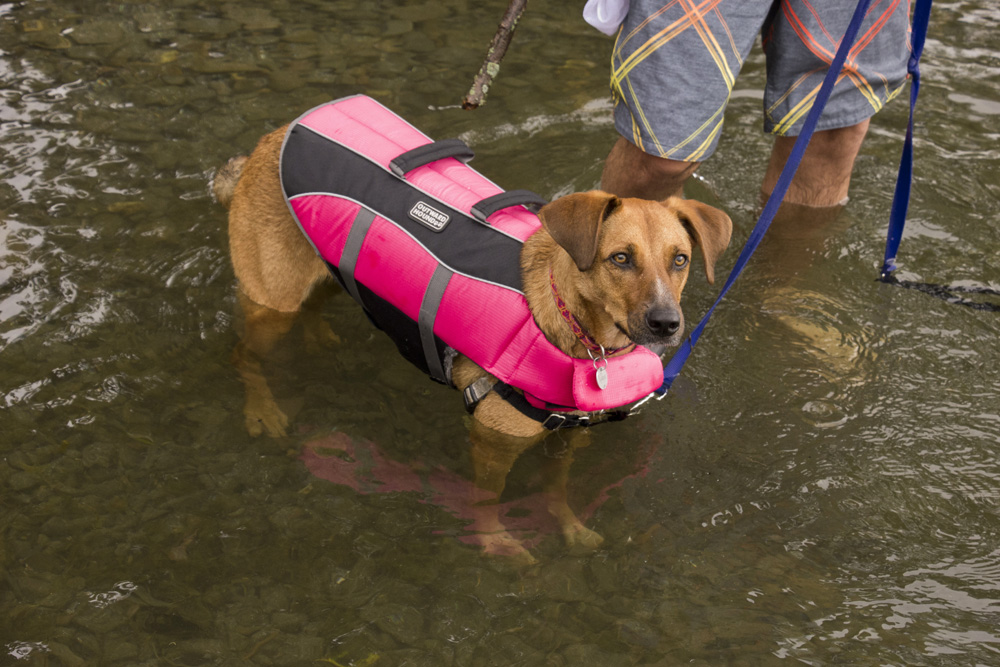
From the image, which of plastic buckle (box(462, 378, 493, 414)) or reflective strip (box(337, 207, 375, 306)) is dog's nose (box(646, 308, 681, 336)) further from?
reflective strip (box(337, 207, 375, 306))

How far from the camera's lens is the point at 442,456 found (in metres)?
4.04

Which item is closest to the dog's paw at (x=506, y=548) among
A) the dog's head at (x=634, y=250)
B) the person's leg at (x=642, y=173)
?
the dog's head at (x=634, y=250)

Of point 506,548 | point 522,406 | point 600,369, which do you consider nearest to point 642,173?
point 600,369

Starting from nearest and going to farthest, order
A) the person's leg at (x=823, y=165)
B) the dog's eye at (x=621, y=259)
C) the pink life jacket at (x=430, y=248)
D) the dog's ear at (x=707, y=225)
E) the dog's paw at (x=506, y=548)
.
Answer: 1. the dog's eye at (x=621, y=259)
2. the dog's ear at (x=707, y=225)
3. the pink life jacket at (x=430, y=248)
4. the dog's paw at (x=506, y=548)
5. the person's leg at (x=823, y=165)

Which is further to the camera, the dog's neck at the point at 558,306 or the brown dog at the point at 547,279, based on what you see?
the dog's neck at the point at 558,306

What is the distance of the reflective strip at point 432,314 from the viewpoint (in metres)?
3.42

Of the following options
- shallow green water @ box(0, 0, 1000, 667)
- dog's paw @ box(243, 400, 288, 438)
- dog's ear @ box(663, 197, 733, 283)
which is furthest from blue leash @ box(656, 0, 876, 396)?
dog's paw @ box(243, 400, 288, 438)

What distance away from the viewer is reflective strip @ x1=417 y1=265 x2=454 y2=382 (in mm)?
3424

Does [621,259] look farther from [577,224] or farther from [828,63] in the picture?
[828,63]

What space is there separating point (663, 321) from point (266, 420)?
2322mm

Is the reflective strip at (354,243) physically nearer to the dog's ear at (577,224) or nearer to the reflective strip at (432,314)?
the reflective strip at (432,314)

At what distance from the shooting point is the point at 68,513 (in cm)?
362

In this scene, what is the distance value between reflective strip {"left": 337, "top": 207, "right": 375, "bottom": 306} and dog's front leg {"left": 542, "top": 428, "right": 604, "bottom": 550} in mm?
1342

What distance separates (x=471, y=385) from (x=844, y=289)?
9.23 ft
